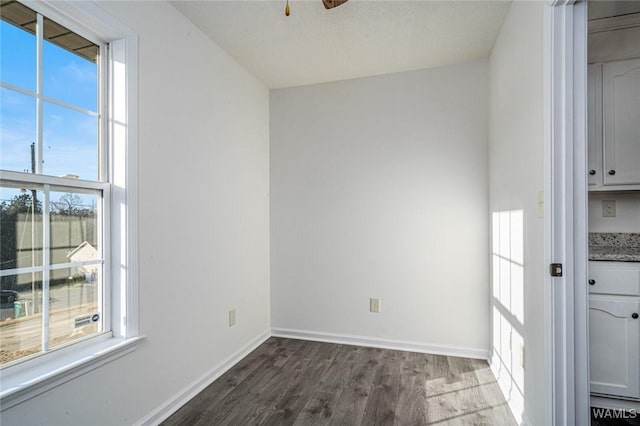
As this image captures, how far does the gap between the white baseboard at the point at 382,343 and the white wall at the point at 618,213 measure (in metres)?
1.31

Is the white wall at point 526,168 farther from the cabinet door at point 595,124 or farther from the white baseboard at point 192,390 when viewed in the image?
the white baseboard at point 192,390

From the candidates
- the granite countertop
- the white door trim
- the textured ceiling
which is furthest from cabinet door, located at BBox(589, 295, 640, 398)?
the textured ceiling

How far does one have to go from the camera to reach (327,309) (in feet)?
10.1

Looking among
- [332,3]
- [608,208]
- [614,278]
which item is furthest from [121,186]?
[608,208]

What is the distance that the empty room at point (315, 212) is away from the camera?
1371 millimetres

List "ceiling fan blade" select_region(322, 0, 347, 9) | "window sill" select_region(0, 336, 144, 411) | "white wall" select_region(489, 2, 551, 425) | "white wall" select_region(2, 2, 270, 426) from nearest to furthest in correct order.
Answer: "window sill" select_region(0, 336, 144, 411) < "white wall" select_region(489, 2, 551, 425) < "white wall" select_region(2, 2, 270, 426) < "ceiling fan blade" select_region(322, 0, 347, 9)

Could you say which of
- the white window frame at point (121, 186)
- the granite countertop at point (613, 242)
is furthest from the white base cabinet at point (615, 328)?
the white window frame at point (121, 186)

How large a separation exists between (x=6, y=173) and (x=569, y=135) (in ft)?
7.72

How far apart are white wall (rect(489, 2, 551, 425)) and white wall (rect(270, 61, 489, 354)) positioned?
17.5 inches

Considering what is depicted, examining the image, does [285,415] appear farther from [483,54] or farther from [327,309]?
[483,54]

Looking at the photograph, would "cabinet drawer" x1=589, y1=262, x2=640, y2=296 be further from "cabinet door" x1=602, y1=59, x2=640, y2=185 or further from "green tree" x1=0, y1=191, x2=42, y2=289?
A: "green tree" x1=0, y1=191, x2=42, y2=289

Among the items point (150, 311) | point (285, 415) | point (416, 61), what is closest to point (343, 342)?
point (285, 415)

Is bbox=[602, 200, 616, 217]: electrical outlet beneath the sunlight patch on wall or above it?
above

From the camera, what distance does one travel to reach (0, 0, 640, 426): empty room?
1.37 m
